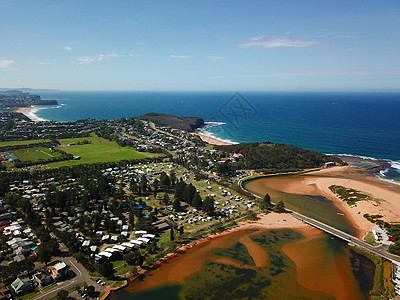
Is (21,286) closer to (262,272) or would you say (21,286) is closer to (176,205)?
(176,205)

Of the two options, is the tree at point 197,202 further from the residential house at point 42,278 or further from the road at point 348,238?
the residential house at point 42,278

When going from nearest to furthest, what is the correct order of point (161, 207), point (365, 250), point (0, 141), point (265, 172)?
point (365, 250), point (161, 207), point (265, 172), point (0, 141)

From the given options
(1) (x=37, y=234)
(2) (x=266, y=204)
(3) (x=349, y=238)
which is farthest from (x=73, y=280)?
(3) (x=349, y=238)

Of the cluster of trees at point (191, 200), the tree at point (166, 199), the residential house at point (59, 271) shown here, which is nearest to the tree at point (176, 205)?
the cluster of trees at point (191, 200)

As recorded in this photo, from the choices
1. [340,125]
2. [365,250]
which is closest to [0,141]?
[365,250]

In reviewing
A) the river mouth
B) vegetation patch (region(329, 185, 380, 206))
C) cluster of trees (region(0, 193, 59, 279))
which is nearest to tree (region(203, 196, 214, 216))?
the river mouth

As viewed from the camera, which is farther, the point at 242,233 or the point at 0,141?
the point at 0,141

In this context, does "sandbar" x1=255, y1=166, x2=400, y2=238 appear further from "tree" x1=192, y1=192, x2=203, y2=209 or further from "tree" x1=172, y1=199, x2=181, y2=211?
"tree" x1=172, y1=199, x2=181, y2=211

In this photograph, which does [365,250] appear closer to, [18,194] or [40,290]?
[40,290]
